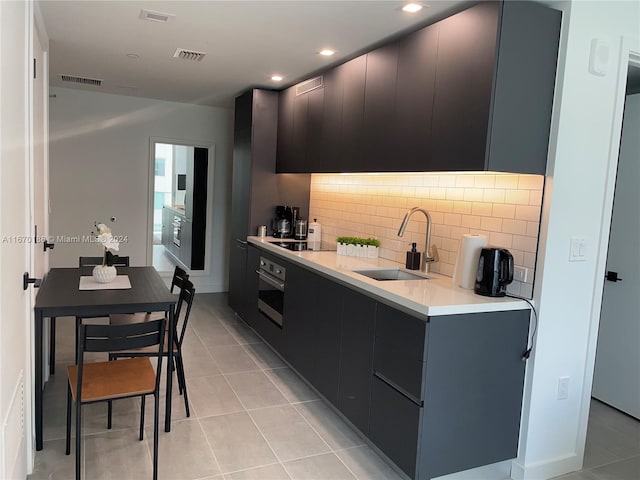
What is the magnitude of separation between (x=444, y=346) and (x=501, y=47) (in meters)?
1.45

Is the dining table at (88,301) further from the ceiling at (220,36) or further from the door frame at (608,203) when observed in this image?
the door frame at (608,203)

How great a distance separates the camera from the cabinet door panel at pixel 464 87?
7.73 ft

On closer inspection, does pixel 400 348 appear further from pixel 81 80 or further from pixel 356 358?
pixel 81 80

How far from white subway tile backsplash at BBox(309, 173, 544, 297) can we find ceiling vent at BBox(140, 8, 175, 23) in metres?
1.90

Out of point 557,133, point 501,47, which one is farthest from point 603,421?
point 501,47

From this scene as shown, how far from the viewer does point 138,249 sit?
6.24 meters

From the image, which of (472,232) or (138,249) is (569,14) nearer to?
(472,232)

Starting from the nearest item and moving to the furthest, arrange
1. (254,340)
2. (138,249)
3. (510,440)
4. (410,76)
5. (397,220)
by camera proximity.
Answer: (510,440) → (410,76) → (397,220) → (254,340) → (138,249)

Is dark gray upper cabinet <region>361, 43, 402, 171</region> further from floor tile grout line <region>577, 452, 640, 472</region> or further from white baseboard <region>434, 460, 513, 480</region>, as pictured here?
floor tile grout line <region>577, 452, 640, 472</region>

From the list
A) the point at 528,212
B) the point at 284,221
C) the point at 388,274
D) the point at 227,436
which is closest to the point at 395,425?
the point at 227,436

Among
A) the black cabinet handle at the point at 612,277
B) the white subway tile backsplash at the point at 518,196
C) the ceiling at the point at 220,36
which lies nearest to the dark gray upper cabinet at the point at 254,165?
the ceiling at the point at 220,36

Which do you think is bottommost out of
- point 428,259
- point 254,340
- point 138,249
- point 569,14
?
point 254,340

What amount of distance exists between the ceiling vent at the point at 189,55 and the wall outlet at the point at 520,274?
9.27 feet

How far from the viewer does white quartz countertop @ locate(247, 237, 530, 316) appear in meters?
2.33
